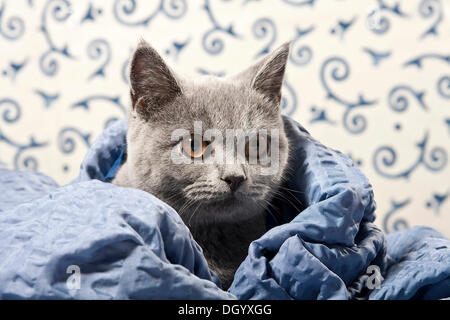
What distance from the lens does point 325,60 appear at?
1636 mm

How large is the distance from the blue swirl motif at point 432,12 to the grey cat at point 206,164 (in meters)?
0.91

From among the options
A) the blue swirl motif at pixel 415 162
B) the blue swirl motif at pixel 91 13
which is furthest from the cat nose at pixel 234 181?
the blue swirl motif at pixel 91 13

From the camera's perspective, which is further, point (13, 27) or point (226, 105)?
point (13, 27)

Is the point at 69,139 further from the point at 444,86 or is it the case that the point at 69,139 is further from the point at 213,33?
the point at 444,86

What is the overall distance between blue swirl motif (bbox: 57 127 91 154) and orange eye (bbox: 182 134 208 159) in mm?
986

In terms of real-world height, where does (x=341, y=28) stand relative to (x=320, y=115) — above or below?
above

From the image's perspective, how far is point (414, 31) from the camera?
63.2 inches

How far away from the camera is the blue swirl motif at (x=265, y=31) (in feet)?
5.41

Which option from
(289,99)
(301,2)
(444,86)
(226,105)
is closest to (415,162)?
(444,86)

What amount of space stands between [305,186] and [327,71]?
33.1 inches

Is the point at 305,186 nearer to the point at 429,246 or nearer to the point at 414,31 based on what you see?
the point at 429,246

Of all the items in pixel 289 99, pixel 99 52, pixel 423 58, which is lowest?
pixel 289 99

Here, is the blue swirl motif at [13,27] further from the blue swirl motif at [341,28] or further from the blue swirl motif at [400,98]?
the blue swirl motif at [400,98]

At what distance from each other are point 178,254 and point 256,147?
1.15 feet
